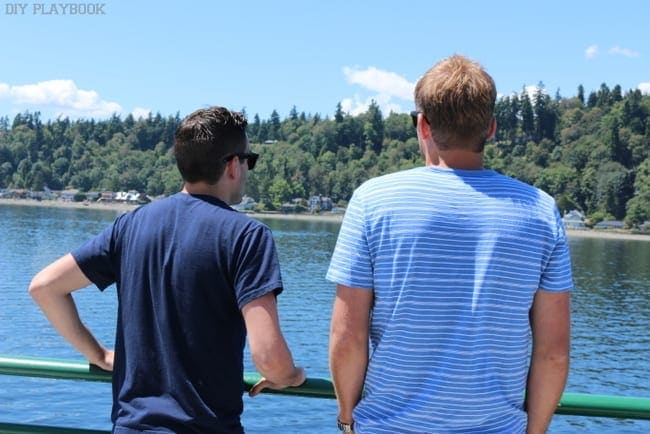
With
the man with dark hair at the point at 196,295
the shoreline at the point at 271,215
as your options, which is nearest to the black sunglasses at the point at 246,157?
the man with dark hair at the point at 196,295

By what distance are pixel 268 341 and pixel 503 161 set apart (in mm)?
169920

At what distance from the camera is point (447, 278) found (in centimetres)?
225

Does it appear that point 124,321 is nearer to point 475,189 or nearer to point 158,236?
point 158,236

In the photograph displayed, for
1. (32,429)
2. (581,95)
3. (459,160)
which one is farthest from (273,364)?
(581,95)

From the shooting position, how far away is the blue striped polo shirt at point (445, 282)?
2250 mm

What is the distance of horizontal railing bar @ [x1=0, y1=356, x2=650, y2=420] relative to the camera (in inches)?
103

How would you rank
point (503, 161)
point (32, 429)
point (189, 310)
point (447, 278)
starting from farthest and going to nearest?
point (503, 161)
point (32, 429)
point (189, 310)
point (447, 278)

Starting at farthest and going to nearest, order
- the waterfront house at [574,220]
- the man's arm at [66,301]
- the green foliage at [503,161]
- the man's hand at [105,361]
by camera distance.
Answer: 1. the green foliage at [503,161]
2. the waterfront house at [574,220]
3. the man's hand at [105,361]
4. the man's arm at [66,301]

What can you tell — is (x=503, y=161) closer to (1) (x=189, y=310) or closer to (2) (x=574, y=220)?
(2) (x=574, y=220)

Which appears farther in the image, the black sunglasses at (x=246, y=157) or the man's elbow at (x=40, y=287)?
the man's elbow at (x=40, y=287)

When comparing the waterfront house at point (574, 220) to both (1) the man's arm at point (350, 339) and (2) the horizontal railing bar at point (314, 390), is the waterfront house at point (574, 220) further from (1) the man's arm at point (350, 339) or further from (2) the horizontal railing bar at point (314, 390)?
(1) the man's arm at point (350, 339)

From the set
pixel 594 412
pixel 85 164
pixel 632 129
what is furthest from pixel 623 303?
pixel 85 164

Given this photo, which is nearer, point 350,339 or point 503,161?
point 350,339

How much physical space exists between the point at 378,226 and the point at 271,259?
12.7 inches
